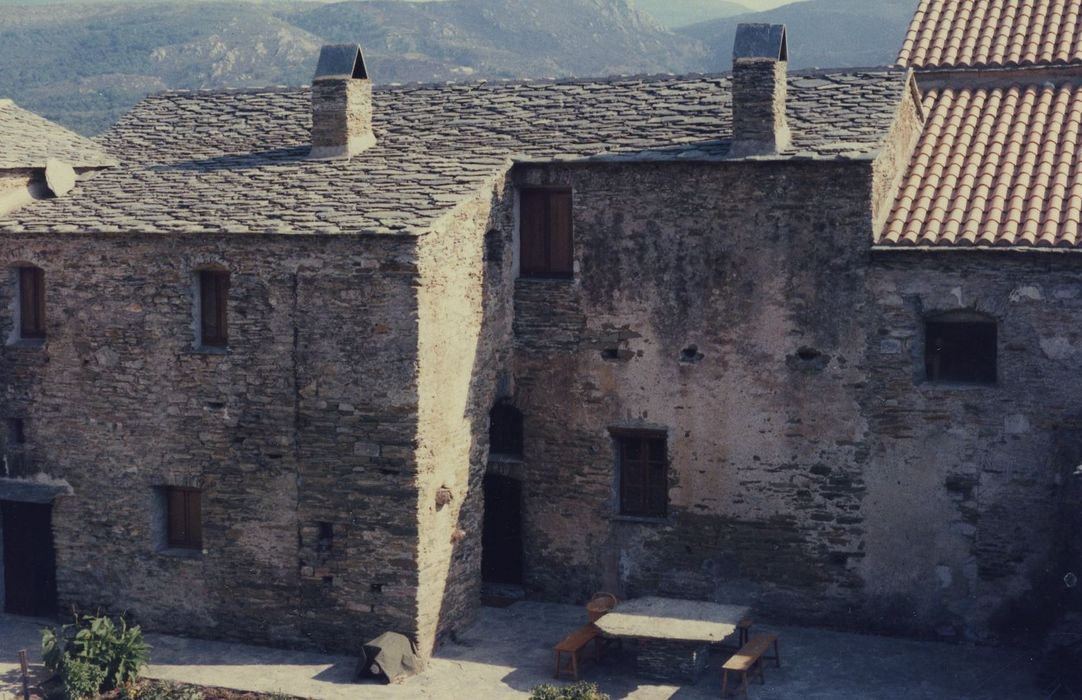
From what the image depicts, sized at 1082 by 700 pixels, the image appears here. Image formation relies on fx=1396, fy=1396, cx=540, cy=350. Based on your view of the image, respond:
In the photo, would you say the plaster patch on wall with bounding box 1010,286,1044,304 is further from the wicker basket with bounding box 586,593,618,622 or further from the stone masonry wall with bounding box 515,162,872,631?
the wicker basket with bounding box 586,593,618,622

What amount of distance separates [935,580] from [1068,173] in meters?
5.65

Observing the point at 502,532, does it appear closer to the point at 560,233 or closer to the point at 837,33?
the point at 560,233

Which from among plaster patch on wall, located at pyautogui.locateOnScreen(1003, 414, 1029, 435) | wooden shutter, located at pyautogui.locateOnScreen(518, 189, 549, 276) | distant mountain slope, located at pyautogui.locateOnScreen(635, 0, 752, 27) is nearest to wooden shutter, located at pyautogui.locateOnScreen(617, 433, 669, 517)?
wooden shutter, located at pyautogui.locateOnScreen(518, 189, 549, 276)

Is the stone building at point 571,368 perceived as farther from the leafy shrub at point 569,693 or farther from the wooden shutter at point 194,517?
the leafy shrub at point 569,693

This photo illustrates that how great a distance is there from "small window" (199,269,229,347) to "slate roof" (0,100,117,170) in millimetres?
3667

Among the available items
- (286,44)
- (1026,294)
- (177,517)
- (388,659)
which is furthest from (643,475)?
(286,44)

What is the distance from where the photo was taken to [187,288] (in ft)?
59.5

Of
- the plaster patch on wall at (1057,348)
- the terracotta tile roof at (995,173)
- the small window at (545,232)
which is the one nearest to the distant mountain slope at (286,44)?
the small window at (545,232)

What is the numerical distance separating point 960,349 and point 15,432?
1280cm

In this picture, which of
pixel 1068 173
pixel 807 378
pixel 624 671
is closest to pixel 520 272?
pixel 807 378

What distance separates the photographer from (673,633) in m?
16.8

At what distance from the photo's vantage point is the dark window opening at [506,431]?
1978 cm

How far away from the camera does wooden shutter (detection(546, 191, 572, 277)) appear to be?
1936cm

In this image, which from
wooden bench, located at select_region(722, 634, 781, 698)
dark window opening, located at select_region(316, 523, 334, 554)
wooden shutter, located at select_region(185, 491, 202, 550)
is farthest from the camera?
wooden shutter, located at select_region(185, 491, 202, 550)
